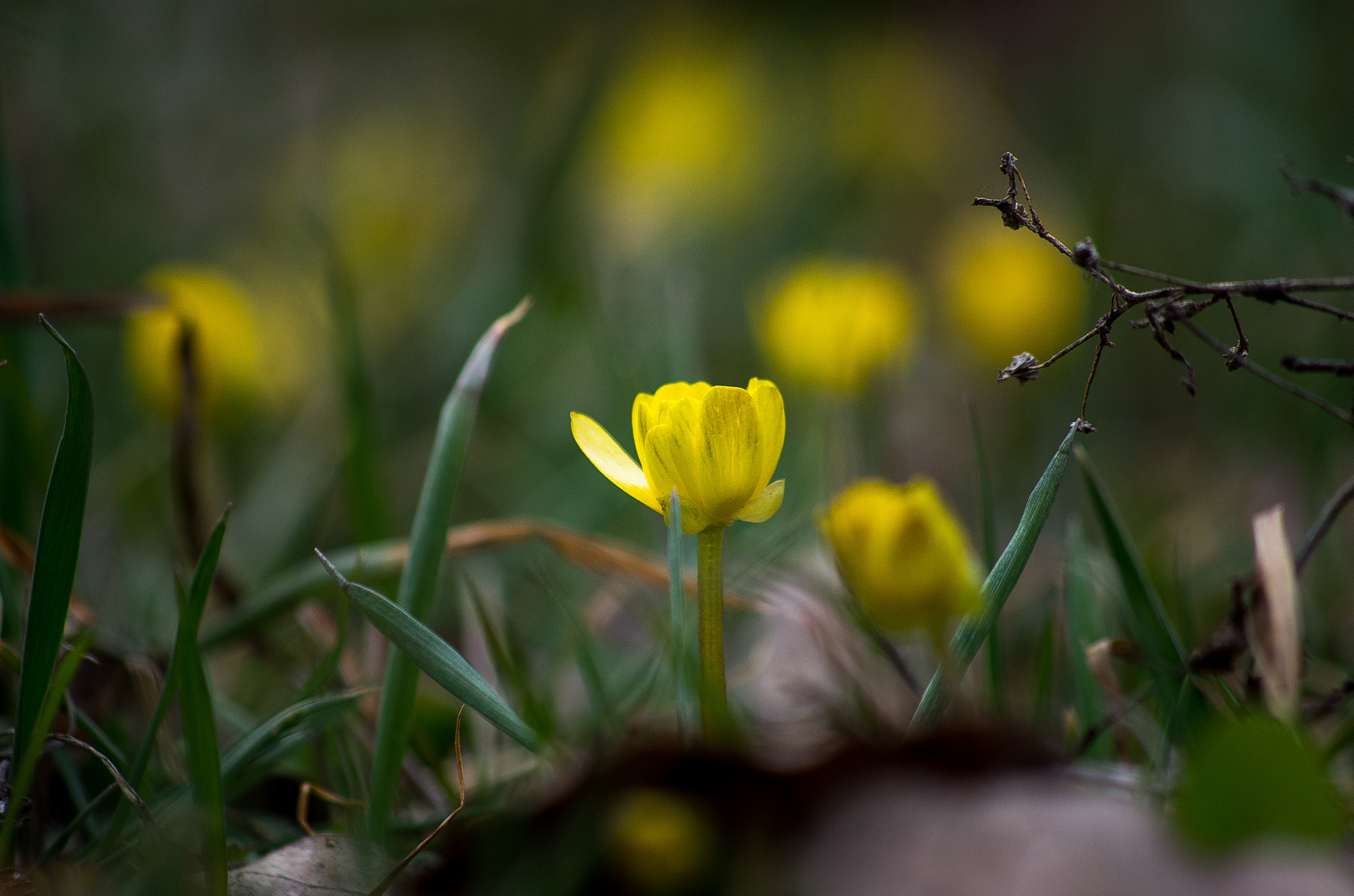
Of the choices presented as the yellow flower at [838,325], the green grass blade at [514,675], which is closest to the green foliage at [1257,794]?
the green grass blade at [514,675]

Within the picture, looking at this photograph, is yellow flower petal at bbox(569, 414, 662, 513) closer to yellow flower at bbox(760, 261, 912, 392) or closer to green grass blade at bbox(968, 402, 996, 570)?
green grass blade at bbox(968, 402, 996, 570)

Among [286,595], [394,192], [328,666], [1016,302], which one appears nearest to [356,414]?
[286,595]

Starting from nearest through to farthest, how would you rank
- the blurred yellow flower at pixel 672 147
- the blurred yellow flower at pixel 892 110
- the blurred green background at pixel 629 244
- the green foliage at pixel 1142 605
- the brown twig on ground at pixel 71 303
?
the green foliage at pixel 1142 605
the brown twig on ground at pixel 71 303
the blurred green background at pixel 629 244
the blurred yellow flower at pixel 672 147
the blurred yellow flower at pixel 892 110

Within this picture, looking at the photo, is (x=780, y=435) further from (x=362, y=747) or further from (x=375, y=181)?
(x=375, y=181)

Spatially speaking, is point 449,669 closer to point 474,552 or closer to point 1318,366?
point 474,552

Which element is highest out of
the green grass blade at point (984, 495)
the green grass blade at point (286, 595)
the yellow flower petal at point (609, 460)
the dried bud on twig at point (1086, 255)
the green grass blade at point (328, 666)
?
the dried bud on twig at point (1086, 255)

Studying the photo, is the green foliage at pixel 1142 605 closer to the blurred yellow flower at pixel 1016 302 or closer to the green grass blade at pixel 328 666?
the green grass blade at pixel 328 666

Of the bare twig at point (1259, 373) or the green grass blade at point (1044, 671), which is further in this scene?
the green grass blade at point (1044, 671)
